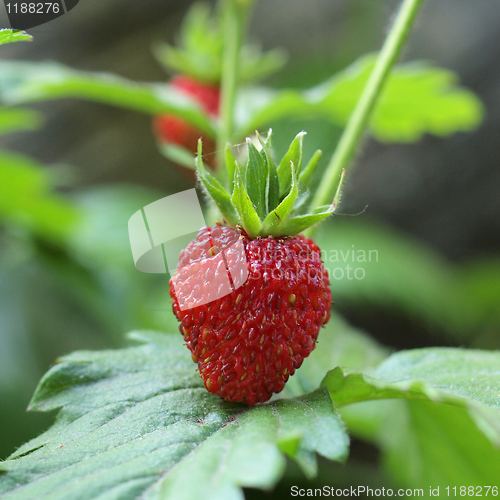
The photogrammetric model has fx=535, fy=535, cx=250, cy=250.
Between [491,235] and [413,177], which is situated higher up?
[413,177]

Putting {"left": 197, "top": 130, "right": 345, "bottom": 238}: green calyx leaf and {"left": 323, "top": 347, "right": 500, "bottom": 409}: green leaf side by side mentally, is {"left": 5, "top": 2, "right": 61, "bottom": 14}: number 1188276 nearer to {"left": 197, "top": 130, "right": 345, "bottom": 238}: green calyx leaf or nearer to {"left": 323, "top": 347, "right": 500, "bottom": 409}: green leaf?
{"left": 197, "top": 130, "right": 345, "bottom": 238}: green calyx leaf

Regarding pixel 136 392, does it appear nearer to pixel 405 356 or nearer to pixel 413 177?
pixel 405 356

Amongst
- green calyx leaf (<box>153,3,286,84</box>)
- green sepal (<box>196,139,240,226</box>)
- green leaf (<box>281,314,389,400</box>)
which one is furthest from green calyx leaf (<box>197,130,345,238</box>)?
green calyx leaf (<box>153,3,286,84</box>)

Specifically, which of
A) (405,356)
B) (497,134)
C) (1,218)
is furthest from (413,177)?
(405,356)

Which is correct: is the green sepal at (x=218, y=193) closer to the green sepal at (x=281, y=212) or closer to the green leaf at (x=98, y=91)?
the green sepal at (x=281, y=212)

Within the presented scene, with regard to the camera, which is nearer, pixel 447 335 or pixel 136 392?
pixel 136 392

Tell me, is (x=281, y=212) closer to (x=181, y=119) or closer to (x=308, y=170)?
(x=308, y=170)

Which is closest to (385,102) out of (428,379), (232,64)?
(232,64)
